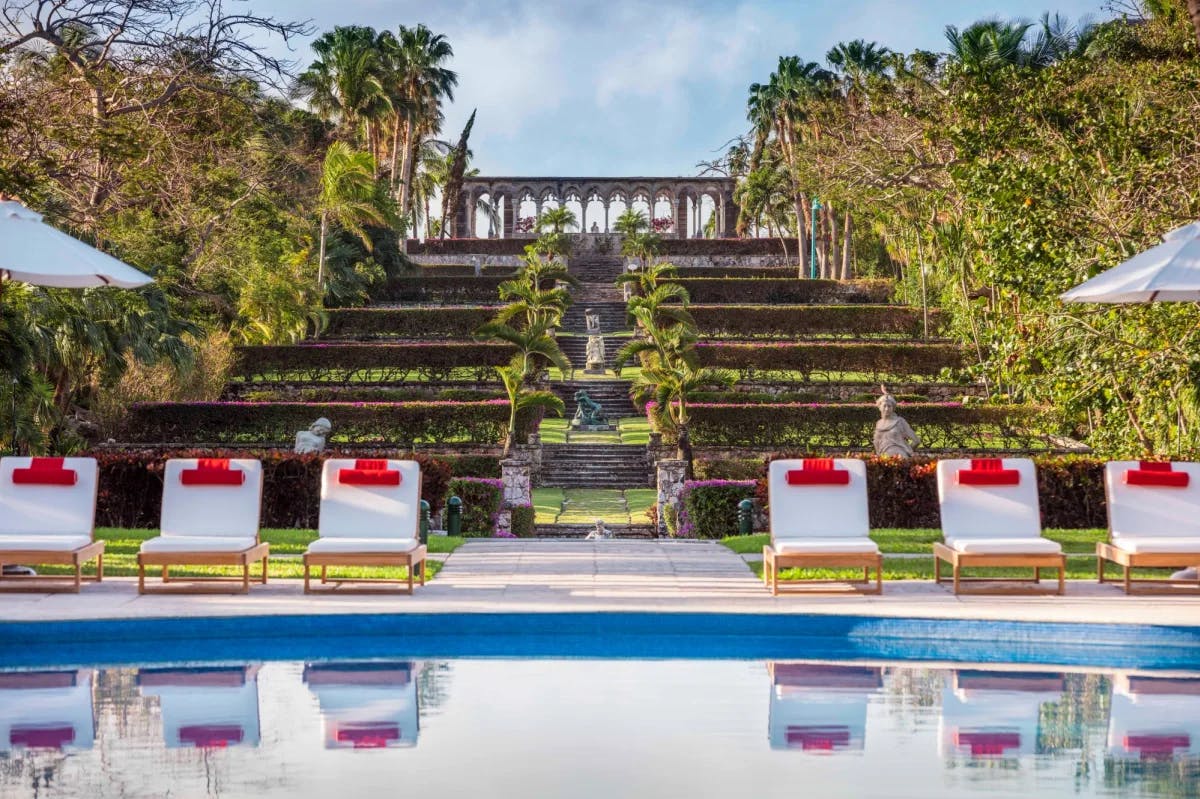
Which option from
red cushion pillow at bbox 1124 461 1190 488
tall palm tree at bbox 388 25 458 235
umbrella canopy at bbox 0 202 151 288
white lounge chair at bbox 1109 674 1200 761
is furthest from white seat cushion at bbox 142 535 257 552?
tall palm tree at bbox 388 25 458 235

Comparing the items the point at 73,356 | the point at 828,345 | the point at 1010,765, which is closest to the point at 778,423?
the point at 828,345

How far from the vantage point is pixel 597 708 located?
789 centimetres

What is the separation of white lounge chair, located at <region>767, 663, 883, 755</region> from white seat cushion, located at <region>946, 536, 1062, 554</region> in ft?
6.66

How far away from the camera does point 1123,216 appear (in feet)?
55.6

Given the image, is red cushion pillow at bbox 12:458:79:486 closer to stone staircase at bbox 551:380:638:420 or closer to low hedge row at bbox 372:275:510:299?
stone staircase at bbox 551:380:638:420

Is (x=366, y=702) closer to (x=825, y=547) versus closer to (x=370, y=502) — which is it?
(x=370, y=502)

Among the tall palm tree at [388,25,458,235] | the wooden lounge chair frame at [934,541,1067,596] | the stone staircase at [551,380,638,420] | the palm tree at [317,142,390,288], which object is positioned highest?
the tall palm tree at [388,25,458,235]

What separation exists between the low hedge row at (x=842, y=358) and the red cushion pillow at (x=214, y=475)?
22805 millimetres

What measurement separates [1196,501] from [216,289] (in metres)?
22.4

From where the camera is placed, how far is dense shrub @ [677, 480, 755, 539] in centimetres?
1736

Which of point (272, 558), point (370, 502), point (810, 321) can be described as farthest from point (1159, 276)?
point (810, 321)

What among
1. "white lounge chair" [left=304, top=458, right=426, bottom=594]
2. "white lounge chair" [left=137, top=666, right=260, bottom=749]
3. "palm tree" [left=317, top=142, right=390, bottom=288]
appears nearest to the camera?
"white lounge chair" [left=137, top=666, right=260, bottom=749]

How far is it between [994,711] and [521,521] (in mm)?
12521

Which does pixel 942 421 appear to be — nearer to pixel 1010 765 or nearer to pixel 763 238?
pixel 1010 765
